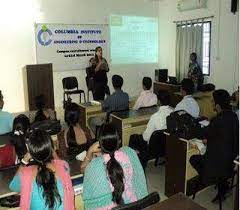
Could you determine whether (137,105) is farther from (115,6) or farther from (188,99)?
(115,6)

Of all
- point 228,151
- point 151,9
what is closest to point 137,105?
point 228,151

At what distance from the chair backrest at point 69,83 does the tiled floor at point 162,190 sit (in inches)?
A: 144

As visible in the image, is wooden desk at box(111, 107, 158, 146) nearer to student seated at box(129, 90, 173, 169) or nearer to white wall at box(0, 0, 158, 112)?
student seated at box(129, 90, 173, 169)

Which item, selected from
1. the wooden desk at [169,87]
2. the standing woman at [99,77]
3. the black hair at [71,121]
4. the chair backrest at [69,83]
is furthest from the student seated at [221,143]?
the chair backrest at [69,83]

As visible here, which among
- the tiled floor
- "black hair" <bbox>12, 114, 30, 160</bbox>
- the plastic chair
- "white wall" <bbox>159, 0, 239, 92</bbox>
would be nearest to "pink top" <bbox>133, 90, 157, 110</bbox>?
the tiled floor

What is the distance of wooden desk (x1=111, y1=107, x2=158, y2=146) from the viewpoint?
14.3 feet

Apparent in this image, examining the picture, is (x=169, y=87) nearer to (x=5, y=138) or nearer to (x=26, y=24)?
(x=26, y=24)

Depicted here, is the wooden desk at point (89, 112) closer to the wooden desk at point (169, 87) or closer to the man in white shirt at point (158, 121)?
the man in white shirt at point (158, 121)

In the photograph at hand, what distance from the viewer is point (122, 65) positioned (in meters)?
8.52

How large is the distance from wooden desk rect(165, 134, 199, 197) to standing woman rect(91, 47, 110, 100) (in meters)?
4.09

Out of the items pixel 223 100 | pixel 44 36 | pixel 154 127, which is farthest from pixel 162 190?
pixel 44 36

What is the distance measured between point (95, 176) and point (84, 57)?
20.8 ft

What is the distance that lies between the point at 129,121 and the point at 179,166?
48.0 inches

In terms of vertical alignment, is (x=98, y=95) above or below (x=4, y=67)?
below
